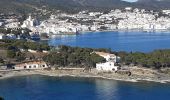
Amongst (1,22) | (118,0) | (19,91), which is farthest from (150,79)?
(118,0)

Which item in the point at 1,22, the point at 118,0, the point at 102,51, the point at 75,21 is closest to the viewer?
the point at 102,51

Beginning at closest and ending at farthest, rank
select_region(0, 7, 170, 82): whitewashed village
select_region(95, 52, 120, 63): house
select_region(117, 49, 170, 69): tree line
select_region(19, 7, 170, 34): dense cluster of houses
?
select_region(117, 49, 170, 69): tree line
select_region(95, 52, 120, 63): house
select_region(0, 7, 170, 82): whitewashed village
select_region(19, 7, 170, 34): dense cluster of houses

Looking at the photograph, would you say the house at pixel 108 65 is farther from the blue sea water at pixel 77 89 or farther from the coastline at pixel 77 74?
the blue sea water at pixel 77 89

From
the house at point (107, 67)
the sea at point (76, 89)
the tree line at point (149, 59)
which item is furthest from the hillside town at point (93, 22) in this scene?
the sea at point (76, 89)

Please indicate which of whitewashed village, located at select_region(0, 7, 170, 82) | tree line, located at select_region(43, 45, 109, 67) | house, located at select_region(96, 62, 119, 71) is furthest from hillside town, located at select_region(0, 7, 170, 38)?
house, located at select_region(96, 62, 119, 71)

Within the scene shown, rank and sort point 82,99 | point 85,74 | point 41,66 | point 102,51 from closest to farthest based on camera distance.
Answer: point 82,99
point 85,74
point 41,66
point 102,51

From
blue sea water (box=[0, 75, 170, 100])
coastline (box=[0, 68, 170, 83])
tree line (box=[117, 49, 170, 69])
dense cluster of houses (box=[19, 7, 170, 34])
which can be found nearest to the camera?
blue sea water (box=[0, 75, 170, 100])

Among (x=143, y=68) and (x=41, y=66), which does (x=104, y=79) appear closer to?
(x=143, y=68)

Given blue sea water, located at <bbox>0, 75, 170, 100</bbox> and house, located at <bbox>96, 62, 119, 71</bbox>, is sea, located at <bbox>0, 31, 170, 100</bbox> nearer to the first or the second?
blue sea water, located at <bbox>0, 75, 170, 100</bbox>
